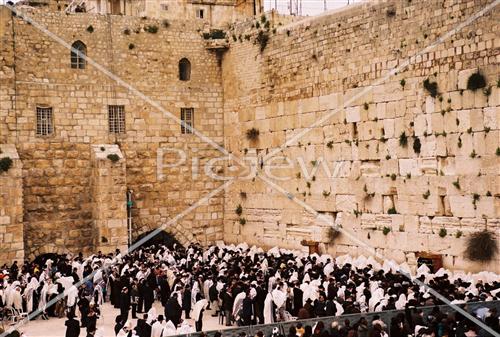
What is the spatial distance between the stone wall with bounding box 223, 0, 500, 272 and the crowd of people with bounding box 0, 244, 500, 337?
1.00 m

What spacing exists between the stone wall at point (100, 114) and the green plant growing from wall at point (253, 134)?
169 centimetres

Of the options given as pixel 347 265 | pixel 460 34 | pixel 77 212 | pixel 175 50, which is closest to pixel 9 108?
pixel 77 212

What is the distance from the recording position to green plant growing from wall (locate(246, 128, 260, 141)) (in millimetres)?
25059

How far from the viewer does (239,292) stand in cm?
1684

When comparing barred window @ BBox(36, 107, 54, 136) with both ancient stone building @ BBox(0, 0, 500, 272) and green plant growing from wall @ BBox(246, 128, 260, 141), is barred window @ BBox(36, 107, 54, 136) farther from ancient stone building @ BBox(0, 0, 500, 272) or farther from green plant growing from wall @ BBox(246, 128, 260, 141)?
green plant growing from wall @ BBox(246, 128, 260, 141)

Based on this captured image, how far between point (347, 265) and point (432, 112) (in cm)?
406

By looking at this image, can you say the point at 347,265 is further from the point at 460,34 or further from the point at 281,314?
the point at 460,34

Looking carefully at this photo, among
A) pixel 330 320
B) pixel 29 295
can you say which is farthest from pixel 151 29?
pixel 330 320

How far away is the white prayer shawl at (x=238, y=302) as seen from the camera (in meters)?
16.5

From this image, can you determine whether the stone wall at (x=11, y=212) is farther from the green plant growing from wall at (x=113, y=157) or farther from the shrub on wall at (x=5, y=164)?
the green plant growing from wall at (x=113, y=157)

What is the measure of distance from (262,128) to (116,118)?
4475 millimetres

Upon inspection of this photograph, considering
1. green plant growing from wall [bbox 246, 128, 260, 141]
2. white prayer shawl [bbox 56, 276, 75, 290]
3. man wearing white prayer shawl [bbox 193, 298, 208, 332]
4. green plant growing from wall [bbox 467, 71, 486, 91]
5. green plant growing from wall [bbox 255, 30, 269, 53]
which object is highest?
green plant growing from wall [bbox 255, 30, 269, 53]

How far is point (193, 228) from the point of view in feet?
86.2

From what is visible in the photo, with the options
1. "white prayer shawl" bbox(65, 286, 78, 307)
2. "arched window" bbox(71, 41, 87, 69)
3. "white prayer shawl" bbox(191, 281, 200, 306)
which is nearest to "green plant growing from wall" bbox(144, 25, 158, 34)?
"arched window" bbox(71, 41, 87, 69)
